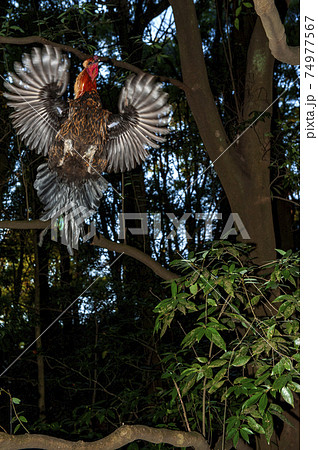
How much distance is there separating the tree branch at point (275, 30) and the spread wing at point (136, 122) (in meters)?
0.41

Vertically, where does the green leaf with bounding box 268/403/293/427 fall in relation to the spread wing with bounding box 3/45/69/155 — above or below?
below

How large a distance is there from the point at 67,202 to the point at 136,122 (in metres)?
0.32

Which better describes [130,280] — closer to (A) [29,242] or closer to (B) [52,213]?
(A) [29,242]

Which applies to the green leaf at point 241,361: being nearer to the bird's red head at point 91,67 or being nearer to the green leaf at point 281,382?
the green leaf at point 281,382

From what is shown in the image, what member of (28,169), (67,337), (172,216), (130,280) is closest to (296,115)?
(172,216)

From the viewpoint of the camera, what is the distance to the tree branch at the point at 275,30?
1064 millimetres

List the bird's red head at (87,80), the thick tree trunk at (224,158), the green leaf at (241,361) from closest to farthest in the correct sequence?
the green leaf at (241,361), the bird's red head at (87,80), the thick tree trunk at (224,158)

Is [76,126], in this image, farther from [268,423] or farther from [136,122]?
[268,423]

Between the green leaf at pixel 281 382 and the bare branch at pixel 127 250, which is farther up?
the bare branch at pixel 127 250

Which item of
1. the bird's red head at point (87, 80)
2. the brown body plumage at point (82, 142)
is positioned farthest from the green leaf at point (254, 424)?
the bird's red head at point (87, 80)

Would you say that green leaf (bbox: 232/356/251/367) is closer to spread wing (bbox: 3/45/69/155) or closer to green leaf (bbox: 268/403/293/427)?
green leaf (bbox: 268/403/293/427)

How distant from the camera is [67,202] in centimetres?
157

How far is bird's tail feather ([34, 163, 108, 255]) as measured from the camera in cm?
153

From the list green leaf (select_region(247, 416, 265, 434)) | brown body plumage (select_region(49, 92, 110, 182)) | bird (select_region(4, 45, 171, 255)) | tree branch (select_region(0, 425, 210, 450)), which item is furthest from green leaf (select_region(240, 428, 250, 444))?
brown body plumage (select_region(49, 92, 110, 182))
